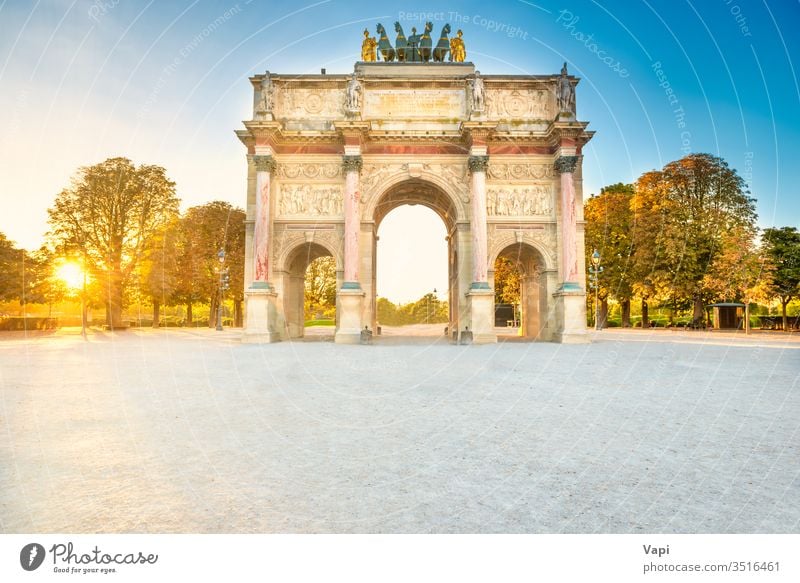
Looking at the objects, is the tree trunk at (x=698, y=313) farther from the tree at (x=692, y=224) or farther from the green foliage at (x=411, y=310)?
the green foliage at (x=411, y=310)

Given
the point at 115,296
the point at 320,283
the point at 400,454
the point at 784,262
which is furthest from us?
the point at 320,283

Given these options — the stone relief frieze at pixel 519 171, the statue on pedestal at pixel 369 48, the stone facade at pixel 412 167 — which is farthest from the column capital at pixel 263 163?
the stone relief frieze at pixel 519 171

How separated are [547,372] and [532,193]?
16.2 m

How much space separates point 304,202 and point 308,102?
226 inches

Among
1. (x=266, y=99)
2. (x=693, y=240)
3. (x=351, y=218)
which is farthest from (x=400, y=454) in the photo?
(x=693, y=240)

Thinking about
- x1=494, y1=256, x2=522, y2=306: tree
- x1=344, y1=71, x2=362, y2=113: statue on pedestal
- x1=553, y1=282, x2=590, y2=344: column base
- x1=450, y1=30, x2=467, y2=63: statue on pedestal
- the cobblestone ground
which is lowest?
the cobblestone ground

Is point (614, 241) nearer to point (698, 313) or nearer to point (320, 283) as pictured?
point (698, 313)

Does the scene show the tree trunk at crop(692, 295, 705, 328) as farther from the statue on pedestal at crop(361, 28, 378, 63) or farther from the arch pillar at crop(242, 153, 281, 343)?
→ the arch pillar at crop(242, 153, 281, 343)

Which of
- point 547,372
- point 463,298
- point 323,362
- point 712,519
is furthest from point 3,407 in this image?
point 463,298

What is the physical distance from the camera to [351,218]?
24.5 metres

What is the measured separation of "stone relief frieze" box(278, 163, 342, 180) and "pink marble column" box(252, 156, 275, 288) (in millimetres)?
1226

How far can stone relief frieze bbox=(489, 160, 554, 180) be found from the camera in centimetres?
2569

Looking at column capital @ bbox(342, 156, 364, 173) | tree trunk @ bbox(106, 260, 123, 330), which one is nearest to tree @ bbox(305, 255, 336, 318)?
tree trunk @ bbox(106, 260, 123, 330)
